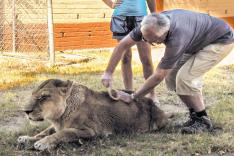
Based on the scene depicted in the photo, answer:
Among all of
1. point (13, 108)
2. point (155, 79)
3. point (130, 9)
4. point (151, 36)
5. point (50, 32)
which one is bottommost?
point (13, 108)

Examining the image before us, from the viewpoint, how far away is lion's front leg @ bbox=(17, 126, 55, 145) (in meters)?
5.54

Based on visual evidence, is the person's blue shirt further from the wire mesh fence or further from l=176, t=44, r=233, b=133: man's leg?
the wire mesh fence

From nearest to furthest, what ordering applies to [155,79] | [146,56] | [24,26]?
[155,79], [146,56], [24,26]

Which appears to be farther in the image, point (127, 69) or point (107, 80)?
point (127, 69)

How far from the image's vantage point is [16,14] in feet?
43.6

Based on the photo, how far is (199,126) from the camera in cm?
607

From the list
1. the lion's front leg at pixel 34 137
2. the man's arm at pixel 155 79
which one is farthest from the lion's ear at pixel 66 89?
the man's arm at pixel 155 79

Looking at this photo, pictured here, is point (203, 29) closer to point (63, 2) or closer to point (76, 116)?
point (76, 116)

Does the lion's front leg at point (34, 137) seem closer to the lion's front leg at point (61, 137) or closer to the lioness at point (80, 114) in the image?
the lioness at point (80, 114)

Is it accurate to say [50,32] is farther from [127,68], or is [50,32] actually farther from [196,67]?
[196,67]

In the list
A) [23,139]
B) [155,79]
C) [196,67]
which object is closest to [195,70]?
[196,67]

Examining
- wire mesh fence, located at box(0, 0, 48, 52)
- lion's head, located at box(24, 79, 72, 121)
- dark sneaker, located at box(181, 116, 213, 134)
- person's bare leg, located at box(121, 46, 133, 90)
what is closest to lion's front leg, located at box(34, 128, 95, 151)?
lion's head, located at box(24, 79, 72, 121)

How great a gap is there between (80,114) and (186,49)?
4.36 ft

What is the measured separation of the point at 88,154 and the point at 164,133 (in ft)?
3.86
